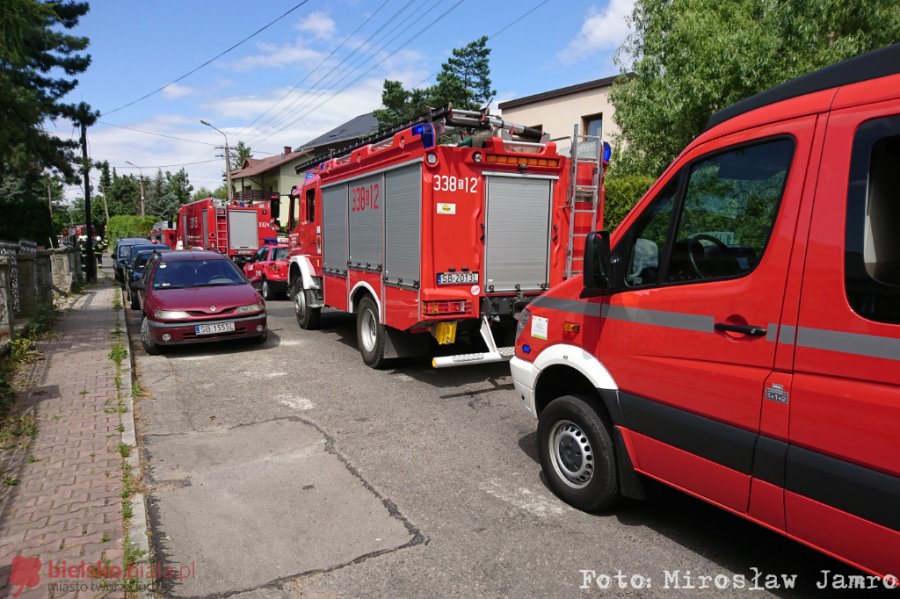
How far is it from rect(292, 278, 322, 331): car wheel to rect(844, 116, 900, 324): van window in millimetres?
9254

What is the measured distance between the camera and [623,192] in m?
13.2

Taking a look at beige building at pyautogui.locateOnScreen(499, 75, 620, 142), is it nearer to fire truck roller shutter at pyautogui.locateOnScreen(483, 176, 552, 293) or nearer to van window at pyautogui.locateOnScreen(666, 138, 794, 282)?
fire truck roller shutter at pyautogui.locateOnScreen(483, 176, 552, 293)

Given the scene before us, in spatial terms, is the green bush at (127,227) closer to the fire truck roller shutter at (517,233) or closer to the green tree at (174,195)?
the green tree at (174,195)

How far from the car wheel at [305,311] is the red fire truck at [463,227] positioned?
117 inches

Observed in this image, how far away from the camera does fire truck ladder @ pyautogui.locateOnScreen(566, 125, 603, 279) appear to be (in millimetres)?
6879

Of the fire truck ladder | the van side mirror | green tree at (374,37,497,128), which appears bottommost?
the van side mirror

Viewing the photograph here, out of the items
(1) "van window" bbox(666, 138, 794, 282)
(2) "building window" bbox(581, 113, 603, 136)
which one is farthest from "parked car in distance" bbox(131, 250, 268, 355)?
(2) "building window" bbox(581, 113, 603, 136)

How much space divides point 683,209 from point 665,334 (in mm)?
692

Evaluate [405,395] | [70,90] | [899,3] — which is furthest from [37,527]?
[70,90]

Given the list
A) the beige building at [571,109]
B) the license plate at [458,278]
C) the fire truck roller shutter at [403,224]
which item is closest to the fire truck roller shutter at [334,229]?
the fire truck roller shutter at [403,224]

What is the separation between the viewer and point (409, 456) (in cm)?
481

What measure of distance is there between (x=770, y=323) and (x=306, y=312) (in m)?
9.19

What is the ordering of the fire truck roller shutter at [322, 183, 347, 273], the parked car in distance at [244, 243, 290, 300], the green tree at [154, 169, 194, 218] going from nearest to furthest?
the fire truck roller shutter at [322, 183, 347, 273] < the parked car in distance at [244, 243, 290, 300] < the green tree at [154, 169, 194, 218]

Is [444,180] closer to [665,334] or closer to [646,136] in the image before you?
[665,334]
